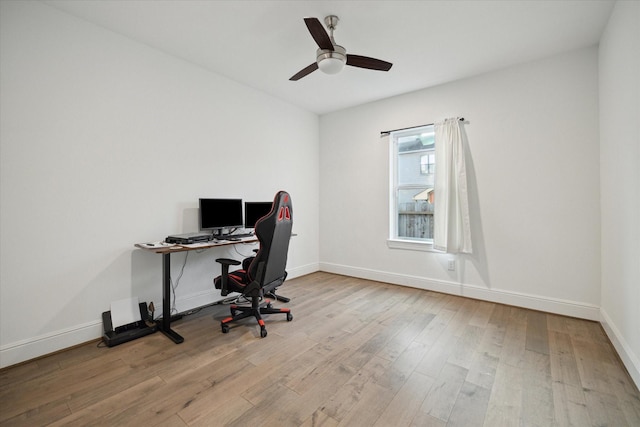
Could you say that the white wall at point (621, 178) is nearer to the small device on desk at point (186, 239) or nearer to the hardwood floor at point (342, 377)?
the hardwood floor at point (342, 377)

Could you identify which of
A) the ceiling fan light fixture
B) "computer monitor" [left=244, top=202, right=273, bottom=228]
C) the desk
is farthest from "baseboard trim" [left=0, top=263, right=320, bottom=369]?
the ceiling fan light fixture

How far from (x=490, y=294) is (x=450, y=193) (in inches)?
52.6

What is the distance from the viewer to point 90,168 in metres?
2.44

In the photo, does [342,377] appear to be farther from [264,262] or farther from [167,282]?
[167,282]

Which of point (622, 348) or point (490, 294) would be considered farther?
point (490, 294)

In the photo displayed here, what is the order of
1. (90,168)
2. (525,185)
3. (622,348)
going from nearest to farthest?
(622,348)
(90,168)
(525,185)

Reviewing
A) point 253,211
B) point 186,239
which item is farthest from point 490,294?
point 186,239

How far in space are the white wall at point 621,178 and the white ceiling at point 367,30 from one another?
A: 0.40m

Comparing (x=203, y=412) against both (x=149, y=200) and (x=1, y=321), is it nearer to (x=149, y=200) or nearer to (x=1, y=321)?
(x=1, y=321)

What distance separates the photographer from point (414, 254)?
3955 mm

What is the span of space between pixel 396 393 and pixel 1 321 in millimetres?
2910

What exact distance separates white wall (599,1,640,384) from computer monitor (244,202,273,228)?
3398 mm

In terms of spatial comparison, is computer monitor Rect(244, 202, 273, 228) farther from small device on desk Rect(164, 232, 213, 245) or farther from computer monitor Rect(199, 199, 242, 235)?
small device on desk Rect(164, 232, 213, 245)

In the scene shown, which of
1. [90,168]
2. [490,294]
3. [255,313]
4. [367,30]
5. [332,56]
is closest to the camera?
[332,56]
